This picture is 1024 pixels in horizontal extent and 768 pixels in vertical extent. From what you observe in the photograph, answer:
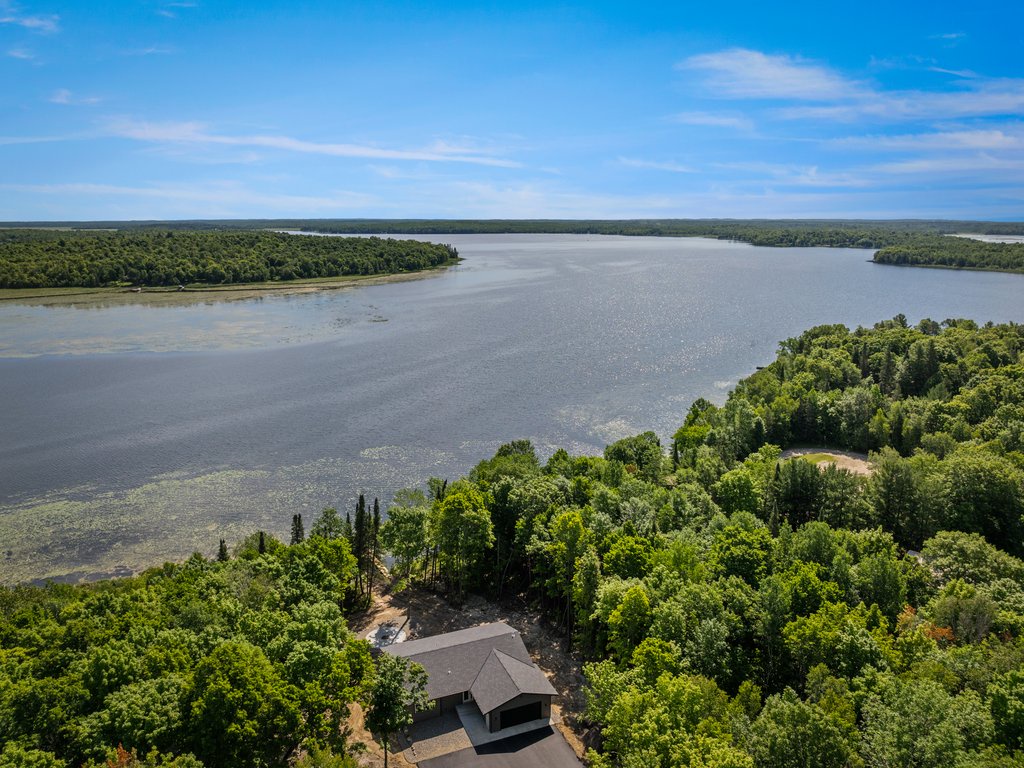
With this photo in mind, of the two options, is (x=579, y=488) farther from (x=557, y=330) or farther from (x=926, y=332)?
(x=926, y=332)

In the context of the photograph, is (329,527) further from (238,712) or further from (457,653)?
(238,712)

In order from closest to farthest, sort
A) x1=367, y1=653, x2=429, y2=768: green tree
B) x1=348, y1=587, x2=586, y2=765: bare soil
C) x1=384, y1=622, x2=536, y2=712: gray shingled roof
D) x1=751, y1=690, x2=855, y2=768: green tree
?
1. x1=751, y1=690, x2=855, y2=768: green tree
2. x1=367, y1=653, x2=429, y2=768: green tree
3. x1=384, y1=622, x2=536, y2=712: gray shingled roof
4. x1=348, y1=587, x2=586, y2=765: bare soil

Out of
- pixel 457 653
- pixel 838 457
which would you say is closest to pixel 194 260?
pixel 838 457

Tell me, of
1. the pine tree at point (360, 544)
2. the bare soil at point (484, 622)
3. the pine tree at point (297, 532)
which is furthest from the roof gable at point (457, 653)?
A: the pine tree at point (297, 532)

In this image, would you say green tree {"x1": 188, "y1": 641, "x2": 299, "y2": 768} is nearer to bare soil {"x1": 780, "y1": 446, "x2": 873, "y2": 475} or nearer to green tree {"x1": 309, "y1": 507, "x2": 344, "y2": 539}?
green tree {"x1": 309, "y1": 507, "x2": 344, "y2": 539}

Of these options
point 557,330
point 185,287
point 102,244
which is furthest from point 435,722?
point 102,244

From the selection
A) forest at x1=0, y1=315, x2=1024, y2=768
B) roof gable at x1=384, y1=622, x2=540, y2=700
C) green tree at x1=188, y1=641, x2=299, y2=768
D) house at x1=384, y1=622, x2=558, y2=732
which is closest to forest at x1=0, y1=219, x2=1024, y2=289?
forest at x1=0, y1=315, x2=1024, y2=768
